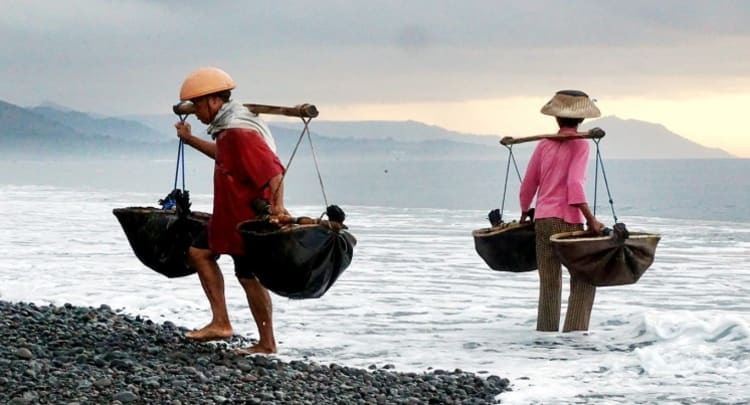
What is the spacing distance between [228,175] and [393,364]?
1.70 metres

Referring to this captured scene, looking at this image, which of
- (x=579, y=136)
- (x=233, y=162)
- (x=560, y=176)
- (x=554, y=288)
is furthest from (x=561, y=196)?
(x=233, y=162)

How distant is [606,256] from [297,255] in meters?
2.39

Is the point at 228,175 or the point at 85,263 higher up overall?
the point at 228,175

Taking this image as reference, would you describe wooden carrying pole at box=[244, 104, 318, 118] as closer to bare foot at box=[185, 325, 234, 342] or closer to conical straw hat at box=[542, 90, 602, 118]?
bare foot at box=[185, 325, 234, 342]

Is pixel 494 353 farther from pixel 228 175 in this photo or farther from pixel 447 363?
pixel 228 175

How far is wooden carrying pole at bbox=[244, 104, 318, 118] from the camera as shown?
6.64 m

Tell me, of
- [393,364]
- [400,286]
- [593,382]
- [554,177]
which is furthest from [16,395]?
[400,286]

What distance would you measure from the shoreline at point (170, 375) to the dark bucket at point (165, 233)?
0.51 m

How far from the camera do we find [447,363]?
770 cm

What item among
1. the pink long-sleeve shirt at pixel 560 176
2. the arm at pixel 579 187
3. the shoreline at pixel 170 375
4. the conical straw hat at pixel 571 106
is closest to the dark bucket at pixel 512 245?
the pink long-sleeve shirt at pixel 560 176

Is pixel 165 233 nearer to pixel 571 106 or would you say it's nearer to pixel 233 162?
pixel 233 162

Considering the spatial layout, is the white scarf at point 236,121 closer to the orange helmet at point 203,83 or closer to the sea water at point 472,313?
the orange helmet at point 203,83

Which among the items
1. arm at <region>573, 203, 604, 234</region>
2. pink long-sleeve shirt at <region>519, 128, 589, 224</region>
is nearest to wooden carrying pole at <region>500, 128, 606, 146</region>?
pink long-sleeve shirt at <region>519, 128, 589, 224</region>

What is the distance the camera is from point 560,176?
8.12 meters
